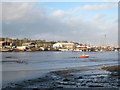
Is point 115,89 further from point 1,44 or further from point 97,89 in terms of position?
point 1,44

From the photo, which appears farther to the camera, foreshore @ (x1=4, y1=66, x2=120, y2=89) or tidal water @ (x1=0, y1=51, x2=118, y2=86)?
tidal water @ (x1=0, y1=51, x2=118, y2=86)

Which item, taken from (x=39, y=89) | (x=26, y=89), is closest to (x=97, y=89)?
(x=39, y=89)

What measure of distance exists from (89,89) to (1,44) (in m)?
186

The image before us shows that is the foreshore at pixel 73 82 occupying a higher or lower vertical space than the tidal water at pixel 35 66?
higher

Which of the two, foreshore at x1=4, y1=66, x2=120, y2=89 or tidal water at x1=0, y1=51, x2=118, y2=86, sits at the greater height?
foreshore at x1=4, y1=66, x2=120, y2=89

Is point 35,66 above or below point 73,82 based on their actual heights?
below

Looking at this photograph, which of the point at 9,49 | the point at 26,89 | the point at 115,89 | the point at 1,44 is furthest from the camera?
the point at 1,44

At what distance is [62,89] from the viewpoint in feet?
42.9

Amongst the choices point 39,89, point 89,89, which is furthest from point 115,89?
point 39,89

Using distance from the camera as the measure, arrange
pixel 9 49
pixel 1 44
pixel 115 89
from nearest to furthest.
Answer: pixel 115 89 < pixel 9 49 < pixel 1 44

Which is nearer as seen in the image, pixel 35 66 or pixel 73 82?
pixel 73 82

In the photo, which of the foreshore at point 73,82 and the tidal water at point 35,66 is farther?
the tidal water at point 35,66

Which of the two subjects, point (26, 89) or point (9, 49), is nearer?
point (26, 89)

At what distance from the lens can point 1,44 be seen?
188000 millimetres
